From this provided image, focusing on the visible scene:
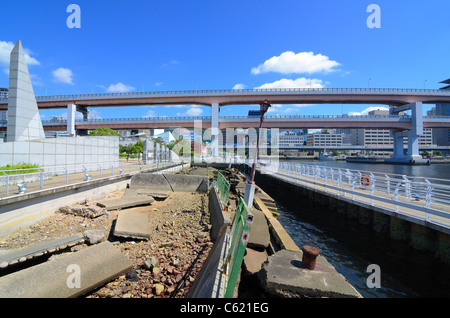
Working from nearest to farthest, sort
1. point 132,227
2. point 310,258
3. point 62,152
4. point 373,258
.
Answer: point 310,258 < point 132,227 < point 373,258 < point 62,152

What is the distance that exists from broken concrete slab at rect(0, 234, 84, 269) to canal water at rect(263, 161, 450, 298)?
809 cm

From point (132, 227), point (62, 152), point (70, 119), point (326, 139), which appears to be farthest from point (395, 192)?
point (326, 139)

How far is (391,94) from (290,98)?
88.6 feet

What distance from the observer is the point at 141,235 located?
21.9 feet

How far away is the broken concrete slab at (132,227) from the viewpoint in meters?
6.61

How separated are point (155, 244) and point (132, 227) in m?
1.10

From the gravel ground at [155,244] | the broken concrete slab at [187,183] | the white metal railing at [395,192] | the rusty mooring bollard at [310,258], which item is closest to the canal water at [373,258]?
the white metal railing at [395,192]

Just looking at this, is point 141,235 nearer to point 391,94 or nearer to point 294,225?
point 294,225

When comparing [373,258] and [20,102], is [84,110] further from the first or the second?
[373,258]

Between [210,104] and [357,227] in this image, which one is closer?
[357,227]

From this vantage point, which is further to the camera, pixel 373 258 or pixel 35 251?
pixel 373 258

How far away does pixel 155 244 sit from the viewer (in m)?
6.40

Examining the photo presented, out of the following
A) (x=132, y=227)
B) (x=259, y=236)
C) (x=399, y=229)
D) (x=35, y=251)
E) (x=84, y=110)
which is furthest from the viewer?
(x=84, y=110)
